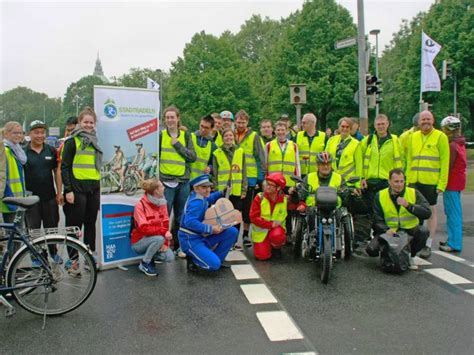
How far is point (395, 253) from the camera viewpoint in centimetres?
589

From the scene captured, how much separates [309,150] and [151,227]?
2.96 m

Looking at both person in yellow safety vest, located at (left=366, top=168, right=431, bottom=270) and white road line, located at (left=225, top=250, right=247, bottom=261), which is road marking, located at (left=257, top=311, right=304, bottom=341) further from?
person in yellow safety vest, located at (left=366, top=168, right=431, bottom=270)

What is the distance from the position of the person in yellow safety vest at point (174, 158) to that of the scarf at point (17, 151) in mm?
1833

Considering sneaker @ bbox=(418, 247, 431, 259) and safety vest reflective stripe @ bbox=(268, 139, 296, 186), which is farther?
safety vest reflective stripe @ bbox=(268, 139, 296, 186)

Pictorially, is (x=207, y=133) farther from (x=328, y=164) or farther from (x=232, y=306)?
(x=232, y=306)

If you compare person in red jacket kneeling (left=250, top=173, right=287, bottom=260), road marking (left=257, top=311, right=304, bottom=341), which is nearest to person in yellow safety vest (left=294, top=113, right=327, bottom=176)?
person in red jacket kneeling (left=250, top=173, right=287, bottom=260)

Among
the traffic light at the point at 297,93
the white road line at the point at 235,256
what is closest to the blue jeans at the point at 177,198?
the white road line at the point at 235,256

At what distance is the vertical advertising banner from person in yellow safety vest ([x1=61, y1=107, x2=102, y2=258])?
0.67 feet

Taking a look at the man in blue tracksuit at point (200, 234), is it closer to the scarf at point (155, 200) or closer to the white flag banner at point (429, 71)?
the scarf at point (155, 200)

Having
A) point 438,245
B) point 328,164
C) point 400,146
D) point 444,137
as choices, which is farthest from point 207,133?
point 438,245

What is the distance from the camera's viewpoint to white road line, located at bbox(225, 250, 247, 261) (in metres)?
6.77

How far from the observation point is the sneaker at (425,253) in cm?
665

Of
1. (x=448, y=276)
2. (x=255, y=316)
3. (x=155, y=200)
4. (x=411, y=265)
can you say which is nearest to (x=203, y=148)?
(x=155, y=200)

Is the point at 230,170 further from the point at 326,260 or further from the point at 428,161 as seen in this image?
the point at 428,161
